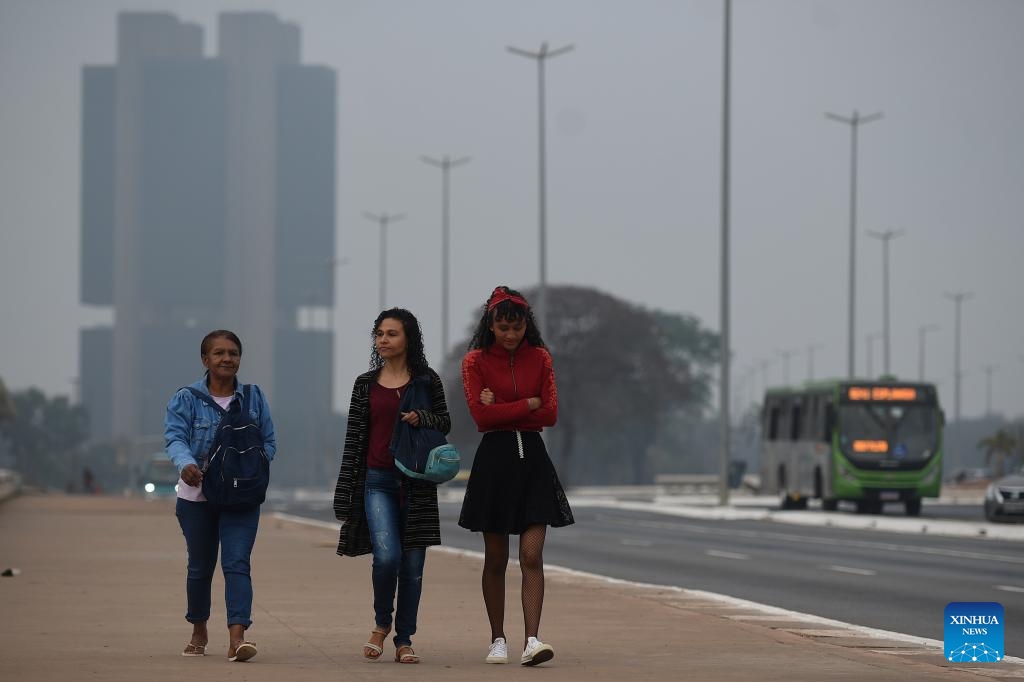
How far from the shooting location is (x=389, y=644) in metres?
12.4

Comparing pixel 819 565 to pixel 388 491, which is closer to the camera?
pixel 388 491

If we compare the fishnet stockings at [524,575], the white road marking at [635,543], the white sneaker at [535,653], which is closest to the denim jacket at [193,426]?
the fishnet stockings at [524,575]

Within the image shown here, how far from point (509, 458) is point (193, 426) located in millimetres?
1713

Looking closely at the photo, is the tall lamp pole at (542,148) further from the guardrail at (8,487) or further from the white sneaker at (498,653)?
the white sneaker at (498,653)

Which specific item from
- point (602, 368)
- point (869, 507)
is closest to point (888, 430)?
point (869, 507)

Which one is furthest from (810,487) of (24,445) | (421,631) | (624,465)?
(24,445)

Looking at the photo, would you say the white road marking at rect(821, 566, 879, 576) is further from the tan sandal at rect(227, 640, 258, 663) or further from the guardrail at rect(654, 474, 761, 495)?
the guardrail at rect(654, 474, 761, 495)

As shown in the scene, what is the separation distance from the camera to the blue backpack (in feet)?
36.9

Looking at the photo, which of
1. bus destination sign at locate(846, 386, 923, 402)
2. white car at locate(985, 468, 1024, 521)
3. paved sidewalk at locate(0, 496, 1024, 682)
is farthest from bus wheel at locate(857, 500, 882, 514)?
paved sidewalk at locate(0, 496, 1024, 682)

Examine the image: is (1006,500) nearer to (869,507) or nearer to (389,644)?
A: (869,507)

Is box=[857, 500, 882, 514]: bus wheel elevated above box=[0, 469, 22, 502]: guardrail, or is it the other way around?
box=[857, 500, 882, 514]: bus wheel

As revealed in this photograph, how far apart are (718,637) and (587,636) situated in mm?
824

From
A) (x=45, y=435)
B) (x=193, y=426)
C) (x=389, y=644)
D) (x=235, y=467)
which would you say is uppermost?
(x=193, y=426)

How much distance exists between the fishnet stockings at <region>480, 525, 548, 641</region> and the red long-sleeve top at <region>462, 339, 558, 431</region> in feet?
1.89
